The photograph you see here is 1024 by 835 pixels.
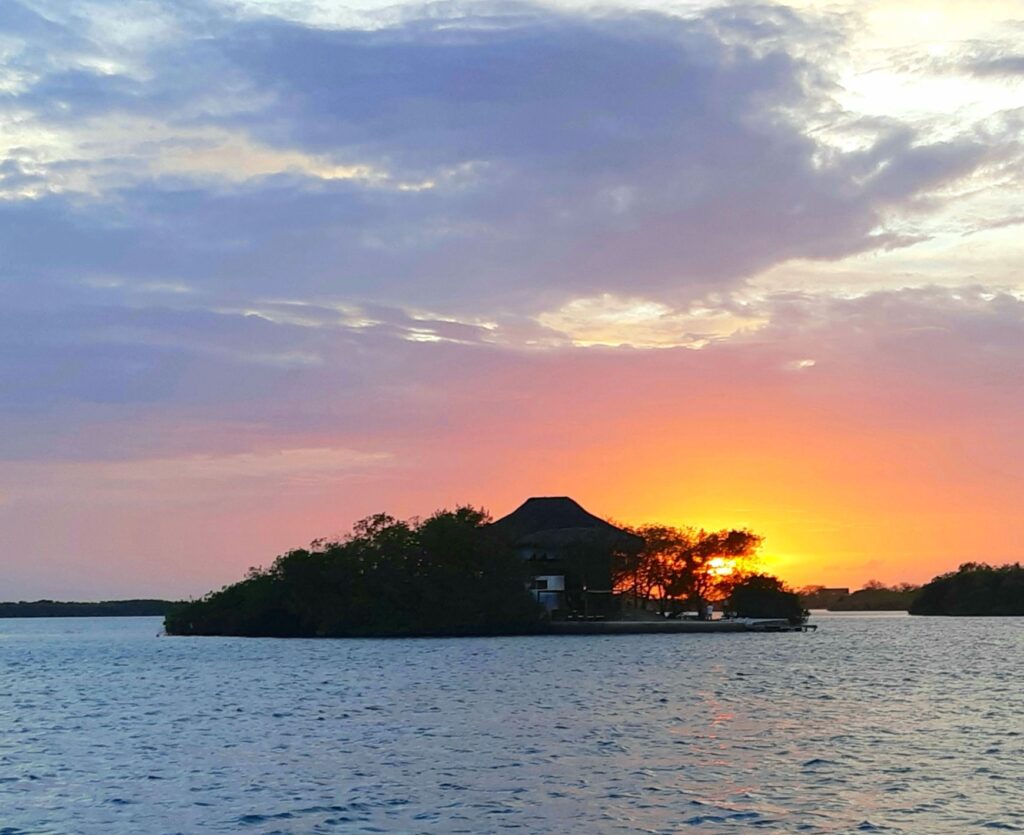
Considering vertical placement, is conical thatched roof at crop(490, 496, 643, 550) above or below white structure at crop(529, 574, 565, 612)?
above

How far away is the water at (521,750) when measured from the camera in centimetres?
3134

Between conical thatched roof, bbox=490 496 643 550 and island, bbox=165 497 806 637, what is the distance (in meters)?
0.28

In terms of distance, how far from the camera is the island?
154 m

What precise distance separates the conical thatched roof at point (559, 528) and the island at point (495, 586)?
0.28 meters

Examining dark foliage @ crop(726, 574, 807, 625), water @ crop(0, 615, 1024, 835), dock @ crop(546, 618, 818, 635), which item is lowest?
water @ crop(0, 615, 1024, 835)

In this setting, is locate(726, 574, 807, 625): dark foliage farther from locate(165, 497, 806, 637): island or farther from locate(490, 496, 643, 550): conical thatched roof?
locate(490, 496, 643, 550): conical thatched roof

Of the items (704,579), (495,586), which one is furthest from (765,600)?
(495,586)

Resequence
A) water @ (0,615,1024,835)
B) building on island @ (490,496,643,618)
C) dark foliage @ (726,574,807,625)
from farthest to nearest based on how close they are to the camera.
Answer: dark foliage @ (726,574,807,625)
building on island @ (490,496,643,618)
water @ (0,615,1024,835)

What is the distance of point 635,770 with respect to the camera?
3841 centimetres

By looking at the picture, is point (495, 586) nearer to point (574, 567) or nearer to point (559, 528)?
point (574, 567)

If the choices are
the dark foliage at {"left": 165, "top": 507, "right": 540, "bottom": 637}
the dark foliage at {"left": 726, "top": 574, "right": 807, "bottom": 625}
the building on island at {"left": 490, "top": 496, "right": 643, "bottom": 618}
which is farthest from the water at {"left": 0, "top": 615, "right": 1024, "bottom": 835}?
the dark foliage at {"left": 726, "top": 574, "right": 807, "bottom": 625}

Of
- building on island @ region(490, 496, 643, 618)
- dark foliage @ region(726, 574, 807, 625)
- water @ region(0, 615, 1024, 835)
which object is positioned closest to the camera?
water @ region(0, 615, 1024, 835)

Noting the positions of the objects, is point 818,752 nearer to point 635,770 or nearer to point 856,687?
point 635,770

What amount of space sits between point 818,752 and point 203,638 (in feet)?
484
